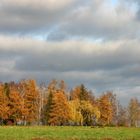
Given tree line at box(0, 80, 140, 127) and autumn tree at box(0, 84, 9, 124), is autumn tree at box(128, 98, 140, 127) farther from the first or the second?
autumn tree at box(0, 84, 9, 124)

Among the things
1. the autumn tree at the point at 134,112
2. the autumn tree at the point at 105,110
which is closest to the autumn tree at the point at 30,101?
the autumn tree at the point at 105,110

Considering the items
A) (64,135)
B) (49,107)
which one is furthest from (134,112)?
(64,135)

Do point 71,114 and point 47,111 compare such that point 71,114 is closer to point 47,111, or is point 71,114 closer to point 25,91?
point 47,111

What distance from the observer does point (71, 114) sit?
4279 inches

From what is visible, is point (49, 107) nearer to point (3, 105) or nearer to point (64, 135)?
point (3, 105)

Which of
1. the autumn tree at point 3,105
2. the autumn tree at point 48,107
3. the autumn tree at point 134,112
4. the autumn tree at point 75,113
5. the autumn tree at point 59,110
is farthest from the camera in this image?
the autumn tree at point 134,112

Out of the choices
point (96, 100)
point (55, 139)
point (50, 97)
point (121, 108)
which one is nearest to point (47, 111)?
point (50, 97)

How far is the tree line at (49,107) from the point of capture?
341 feet

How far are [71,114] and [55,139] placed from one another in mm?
74868

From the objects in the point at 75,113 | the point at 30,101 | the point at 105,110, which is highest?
the point at 30,101

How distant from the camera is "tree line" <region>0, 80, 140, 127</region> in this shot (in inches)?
4087

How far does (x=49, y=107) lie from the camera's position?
352 ft

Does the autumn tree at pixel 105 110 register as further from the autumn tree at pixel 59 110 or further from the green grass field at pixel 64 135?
the green grass field at pixel 64 135

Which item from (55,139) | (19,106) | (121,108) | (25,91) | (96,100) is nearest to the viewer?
(55,139)
